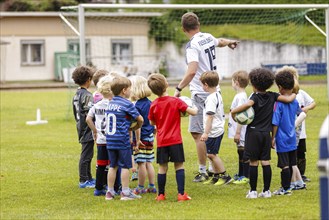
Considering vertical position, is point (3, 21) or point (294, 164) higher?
point (3, 21)

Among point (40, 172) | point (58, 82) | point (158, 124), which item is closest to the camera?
point (158, 124)

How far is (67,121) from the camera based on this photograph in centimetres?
2139

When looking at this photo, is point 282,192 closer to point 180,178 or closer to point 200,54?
point 180,178

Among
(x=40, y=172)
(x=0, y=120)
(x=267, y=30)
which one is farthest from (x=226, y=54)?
(x=40, y=172)

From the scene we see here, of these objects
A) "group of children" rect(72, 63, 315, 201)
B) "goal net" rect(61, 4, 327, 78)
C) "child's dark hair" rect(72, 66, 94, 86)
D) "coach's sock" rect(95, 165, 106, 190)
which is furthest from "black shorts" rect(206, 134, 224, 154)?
"goal net" rect(61, 4, 327, 78)

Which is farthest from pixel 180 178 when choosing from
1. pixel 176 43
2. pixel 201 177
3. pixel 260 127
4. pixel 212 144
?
pixel 176 43

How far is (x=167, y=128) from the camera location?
920cm

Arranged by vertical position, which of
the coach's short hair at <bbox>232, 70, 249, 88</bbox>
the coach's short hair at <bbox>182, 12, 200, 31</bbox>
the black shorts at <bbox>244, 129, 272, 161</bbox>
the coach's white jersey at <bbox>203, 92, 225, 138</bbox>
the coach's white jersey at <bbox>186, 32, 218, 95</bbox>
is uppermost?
the coach's short hair at <bbox>182, 12, 200, 31</bbox>

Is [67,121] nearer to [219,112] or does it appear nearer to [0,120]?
[0,120]

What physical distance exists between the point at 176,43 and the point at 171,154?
106 ft

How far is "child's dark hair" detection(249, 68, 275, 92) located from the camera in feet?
29.6

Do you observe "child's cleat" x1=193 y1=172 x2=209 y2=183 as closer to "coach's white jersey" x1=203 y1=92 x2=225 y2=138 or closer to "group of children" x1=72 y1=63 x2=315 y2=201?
"group of children" x1=72 y1=63 x2=315 y2=201

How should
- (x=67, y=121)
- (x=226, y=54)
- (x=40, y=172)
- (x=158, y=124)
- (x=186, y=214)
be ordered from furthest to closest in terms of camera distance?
(x=226, y=54)
(x=67, y=121)
(x=40, y=172)
(x=158, y=124)
(x=186, y=214)

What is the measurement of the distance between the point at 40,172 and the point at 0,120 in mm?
10732
